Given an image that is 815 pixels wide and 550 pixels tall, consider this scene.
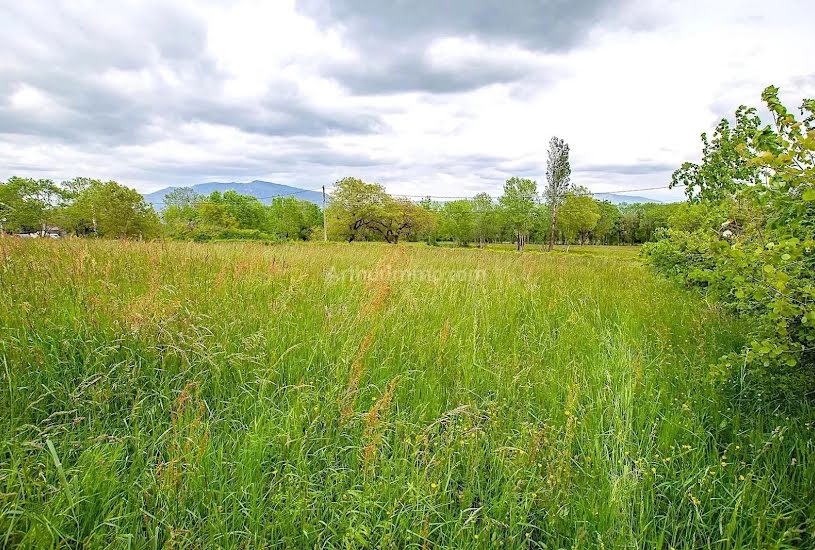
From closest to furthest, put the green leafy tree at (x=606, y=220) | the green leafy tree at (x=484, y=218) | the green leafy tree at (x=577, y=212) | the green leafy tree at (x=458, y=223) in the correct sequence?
the green leafy tree at (x=577, y=212), the green leafy tree at (x=484, y=218), the green leafy tree at (x=458, y=223), the green leafy tree at (x=606, y=220)

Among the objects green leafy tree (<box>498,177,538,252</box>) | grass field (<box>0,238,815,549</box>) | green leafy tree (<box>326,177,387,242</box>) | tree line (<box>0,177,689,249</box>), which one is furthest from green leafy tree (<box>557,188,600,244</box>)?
grass field (<box>0,238,815,549</box>)

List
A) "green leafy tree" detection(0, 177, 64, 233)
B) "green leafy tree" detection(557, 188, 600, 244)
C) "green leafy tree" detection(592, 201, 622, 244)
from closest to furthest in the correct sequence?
"green leafy tree" detection(0, 177, 64, 233) < "green leafy tree" detection(557, 188, 600, 244) < "green leafy tree" detection(592, 201, 622, 244)

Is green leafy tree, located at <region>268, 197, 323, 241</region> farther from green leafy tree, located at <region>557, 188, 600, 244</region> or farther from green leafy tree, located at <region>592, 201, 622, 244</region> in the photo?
green leafy tree, located at <region>592, 201, 622, 244</region>

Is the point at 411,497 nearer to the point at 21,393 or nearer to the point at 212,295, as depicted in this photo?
the point at 21,393

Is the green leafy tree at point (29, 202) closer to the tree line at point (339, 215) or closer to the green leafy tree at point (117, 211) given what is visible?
the tree line at point (339, 215)

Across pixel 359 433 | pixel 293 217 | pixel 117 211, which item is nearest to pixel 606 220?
pixel 293 217

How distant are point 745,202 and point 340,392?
4594 mm

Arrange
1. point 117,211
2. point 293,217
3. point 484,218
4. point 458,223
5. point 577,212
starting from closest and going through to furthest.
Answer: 1. point 117,211
2. point 577,212
3. point 484,218
4. point 458,223
5. point 293,217

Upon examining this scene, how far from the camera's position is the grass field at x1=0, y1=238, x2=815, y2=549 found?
4.92 ft

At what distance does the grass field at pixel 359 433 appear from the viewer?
4.92 feet

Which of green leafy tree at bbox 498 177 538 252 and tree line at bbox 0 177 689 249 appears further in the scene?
green leafy tree at bbox 498 177 538 252

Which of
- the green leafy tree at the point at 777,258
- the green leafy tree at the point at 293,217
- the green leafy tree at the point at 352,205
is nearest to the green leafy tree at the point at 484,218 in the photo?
the green leafy tree at the point at 352,205

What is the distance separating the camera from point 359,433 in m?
2.04

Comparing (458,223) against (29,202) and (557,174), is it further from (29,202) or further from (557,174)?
(29,202)
